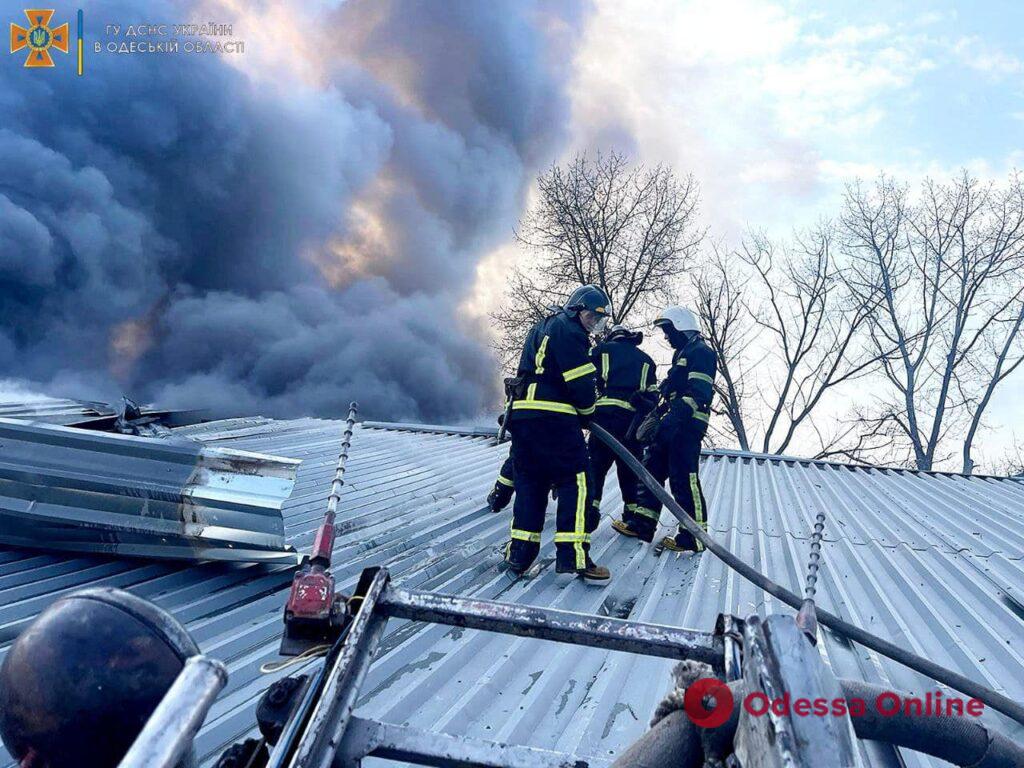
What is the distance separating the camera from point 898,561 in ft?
14.6

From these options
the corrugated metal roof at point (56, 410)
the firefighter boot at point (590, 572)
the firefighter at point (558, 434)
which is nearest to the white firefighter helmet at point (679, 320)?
the firefighter at point (558, 434)

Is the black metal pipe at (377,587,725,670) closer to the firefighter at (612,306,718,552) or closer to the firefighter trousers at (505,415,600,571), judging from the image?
the firefighter trousers at (505,415,600,571)

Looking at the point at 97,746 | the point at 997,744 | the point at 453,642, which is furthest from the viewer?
the point at 453,642

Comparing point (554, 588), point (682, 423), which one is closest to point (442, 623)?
point (554, 588)

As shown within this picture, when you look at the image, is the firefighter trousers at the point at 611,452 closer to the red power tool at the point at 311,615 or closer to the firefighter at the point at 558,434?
the firefighter at the point at 558,434

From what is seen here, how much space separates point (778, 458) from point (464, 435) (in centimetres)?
454

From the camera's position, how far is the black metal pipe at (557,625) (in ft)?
4.49

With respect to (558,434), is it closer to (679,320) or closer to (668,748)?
(679,320)

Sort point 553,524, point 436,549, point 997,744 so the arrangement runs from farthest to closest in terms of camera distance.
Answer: point 553,524, point 436,549, point 997,744

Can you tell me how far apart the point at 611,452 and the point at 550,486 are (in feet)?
3.71

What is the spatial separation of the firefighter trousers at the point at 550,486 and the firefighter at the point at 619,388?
1110 millimetres

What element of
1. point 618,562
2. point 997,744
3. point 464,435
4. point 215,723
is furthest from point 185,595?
point 464,435

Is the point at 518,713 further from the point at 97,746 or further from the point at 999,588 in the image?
the point at 999,588

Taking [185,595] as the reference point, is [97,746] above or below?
above
